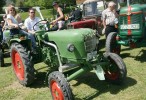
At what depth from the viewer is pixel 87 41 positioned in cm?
493

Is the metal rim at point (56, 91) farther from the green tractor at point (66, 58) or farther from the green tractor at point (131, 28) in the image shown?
the green tractor at point (131, 28)

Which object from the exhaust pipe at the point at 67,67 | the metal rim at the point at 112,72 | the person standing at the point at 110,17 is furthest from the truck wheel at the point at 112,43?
the exhaust pipe at the point at 67,67

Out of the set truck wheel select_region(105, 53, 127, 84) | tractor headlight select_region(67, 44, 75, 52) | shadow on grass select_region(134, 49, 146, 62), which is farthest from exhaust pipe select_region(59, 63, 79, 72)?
shadow on grass select_region(134, 49, 146, 62)

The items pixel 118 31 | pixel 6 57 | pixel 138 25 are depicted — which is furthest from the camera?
pixel 6 57

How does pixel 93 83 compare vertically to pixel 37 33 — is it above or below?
below

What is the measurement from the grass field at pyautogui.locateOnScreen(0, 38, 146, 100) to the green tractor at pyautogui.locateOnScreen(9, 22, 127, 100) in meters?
0.22

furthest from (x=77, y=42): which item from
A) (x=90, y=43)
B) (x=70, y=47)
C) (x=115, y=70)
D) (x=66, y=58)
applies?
(x=115, y=70)

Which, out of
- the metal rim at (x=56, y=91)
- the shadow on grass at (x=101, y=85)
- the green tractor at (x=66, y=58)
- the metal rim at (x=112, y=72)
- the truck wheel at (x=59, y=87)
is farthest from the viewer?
the metal rim at (x=112, y=72)

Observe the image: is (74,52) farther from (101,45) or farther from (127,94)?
(101,45)

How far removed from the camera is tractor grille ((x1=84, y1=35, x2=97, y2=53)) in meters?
4.93

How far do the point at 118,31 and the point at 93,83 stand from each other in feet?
7.91

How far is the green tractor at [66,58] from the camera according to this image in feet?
15.9

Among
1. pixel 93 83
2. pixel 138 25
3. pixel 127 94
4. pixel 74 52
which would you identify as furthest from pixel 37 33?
pixel 138 25

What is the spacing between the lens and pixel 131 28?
7.18m
